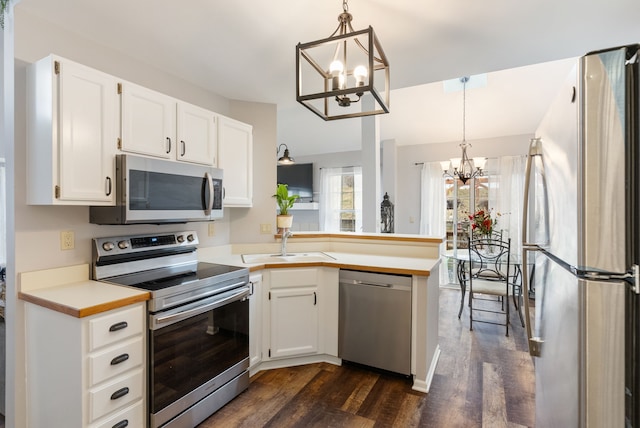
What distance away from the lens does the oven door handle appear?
5.86ft

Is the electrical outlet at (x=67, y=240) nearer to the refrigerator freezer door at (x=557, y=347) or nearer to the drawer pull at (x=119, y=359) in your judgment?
the drawer pull at (x=119, y=359)

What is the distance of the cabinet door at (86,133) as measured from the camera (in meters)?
1.70

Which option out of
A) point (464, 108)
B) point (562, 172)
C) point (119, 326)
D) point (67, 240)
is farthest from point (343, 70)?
point (464, 108)

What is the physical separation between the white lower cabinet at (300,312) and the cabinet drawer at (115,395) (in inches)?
40.7

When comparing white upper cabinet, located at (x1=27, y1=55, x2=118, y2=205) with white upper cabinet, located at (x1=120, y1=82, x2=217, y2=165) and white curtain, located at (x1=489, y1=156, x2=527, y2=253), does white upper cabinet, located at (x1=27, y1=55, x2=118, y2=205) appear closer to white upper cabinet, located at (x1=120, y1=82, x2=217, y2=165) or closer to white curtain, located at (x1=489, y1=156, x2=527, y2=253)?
white upper cabinet, located at (x1=120, y1=82, x2=217, y2=165)

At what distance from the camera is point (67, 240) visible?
1966mm

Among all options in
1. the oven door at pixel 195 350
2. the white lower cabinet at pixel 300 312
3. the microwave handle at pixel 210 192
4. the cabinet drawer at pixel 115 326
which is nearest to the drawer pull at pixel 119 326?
the cabinet drawer at pixel 115 326

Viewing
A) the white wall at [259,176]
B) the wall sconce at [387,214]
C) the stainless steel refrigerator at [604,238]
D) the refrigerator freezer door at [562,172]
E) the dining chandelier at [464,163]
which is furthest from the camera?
the wall sconce at [387,214]

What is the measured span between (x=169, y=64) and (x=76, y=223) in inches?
51.9

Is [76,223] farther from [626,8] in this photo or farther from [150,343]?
[626,8]

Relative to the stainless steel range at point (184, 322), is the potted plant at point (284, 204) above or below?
above

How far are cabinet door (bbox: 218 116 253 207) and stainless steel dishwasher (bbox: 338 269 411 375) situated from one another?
112cm

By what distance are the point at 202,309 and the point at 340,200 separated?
5.17 meters

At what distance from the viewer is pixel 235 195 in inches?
111
